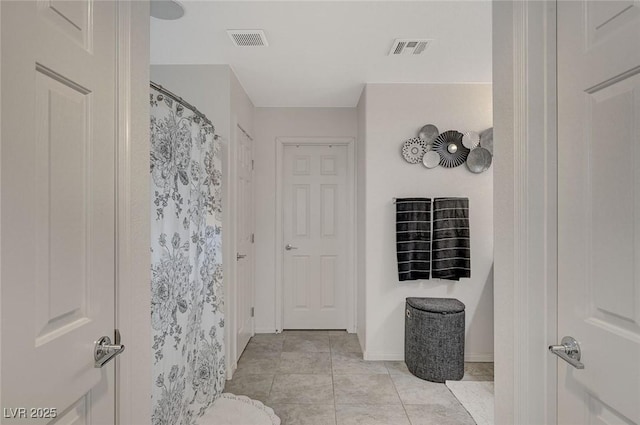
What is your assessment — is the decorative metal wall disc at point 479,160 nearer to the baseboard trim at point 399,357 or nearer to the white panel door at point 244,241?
the baseboard trim at point 399,357

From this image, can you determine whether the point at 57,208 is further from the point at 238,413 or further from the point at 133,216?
→ the point at 238,413

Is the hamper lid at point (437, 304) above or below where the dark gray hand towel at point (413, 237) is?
below

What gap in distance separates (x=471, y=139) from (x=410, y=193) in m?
0.70

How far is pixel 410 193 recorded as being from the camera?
321 centimetres

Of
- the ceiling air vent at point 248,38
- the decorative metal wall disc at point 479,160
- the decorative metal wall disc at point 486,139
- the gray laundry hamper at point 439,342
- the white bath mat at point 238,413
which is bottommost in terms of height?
the white bath mat at point 238,413

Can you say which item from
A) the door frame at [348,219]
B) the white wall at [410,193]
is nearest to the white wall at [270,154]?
the door frame at [348,219]

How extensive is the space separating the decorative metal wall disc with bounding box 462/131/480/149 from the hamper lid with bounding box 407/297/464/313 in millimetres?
1356

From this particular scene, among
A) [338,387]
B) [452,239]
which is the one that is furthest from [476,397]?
[452,239]

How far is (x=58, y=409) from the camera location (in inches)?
31.1

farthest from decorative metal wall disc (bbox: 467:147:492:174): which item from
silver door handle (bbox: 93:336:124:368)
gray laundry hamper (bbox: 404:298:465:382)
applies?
silver door handle (bbox: 93:336:124:368)

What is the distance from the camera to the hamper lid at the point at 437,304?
2816mm

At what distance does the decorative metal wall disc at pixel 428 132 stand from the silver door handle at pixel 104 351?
282 cm

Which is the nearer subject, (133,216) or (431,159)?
(133,216)

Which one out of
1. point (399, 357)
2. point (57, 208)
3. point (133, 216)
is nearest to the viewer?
point (57, 208)
